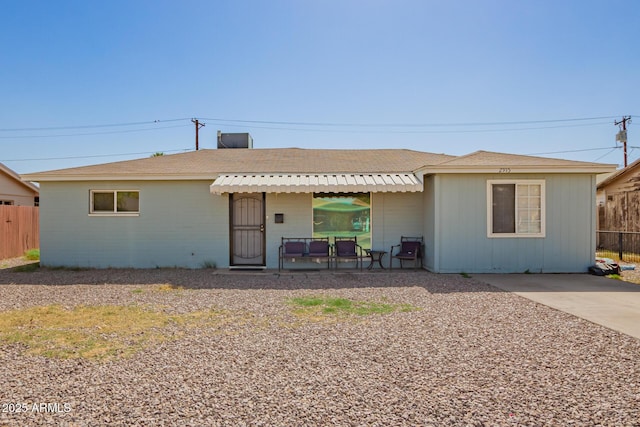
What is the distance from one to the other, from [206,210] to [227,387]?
996 centimetres

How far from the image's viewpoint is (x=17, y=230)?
1802cm

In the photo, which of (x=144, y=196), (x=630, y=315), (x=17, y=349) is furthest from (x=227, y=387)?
(x=144, y=196)

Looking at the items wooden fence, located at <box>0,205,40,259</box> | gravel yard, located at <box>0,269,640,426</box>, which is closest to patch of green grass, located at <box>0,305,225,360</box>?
gravel yard, located at <box>0,269,640,426</box>

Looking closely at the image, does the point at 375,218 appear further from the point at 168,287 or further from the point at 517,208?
the point at 168,287

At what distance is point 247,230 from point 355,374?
9678 mm

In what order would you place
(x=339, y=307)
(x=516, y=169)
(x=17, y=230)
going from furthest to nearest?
(x=17, y=230), (x=516, y=169), (x=339, y=307)

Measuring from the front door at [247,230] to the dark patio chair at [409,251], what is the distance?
4.54 metres

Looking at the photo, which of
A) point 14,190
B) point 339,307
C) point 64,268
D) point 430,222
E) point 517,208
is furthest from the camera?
point 14,190

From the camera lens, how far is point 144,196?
13508 mm

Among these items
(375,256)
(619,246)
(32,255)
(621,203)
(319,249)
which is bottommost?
(32,255)

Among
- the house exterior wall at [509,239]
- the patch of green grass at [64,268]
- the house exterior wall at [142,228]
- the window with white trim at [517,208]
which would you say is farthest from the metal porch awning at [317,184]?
the patch of green grass at [64,268]

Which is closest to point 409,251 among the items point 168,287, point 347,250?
point 347,250

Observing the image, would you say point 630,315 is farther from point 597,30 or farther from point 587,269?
point 597,30

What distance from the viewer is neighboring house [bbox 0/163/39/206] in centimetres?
2195
